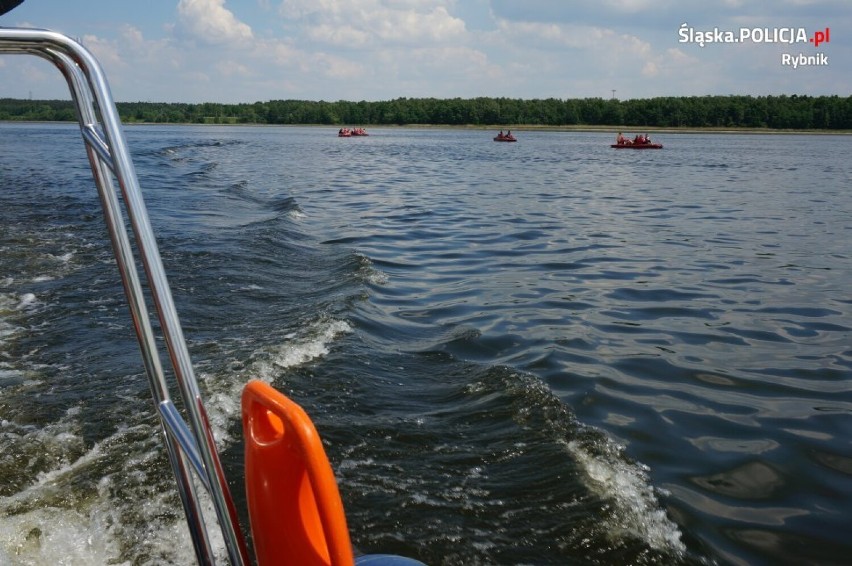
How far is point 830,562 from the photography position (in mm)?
3289

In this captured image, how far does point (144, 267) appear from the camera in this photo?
1.38m

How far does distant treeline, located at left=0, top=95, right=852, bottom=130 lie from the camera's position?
100938 millimetres

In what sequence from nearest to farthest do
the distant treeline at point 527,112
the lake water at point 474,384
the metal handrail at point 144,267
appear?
1. the metal handrail at point 144,267
2. the lake water at point 474,384
3. the distant treeline at point 527,112

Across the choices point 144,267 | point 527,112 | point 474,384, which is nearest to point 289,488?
point 144,267

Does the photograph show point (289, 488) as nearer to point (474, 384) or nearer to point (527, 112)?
point (474, 384)

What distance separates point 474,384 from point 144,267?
4000 mm

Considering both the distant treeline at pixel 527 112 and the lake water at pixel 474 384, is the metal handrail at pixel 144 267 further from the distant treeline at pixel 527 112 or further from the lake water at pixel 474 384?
the distant treeline at pixel 527 112

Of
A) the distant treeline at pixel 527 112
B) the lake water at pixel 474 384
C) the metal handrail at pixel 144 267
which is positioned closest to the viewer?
the metal handrail at pixel 144 267

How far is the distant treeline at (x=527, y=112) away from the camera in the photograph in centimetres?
10094

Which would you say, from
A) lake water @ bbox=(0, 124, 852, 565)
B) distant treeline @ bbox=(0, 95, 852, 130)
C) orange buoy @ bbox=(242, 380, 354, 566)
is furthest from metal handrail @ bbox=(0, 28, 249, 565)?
distant treeline @ bbox=(0, 95, 852, 130)

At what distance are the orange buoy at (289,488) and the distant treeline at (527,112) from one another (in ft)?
291

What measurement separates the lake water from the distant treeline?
3222 inches

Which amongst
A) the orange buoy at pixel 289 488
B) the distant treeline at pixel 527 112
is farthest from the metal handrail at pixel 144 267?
the distant treeline at pixel 527 112

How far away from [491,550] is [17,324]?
4.86 meters
